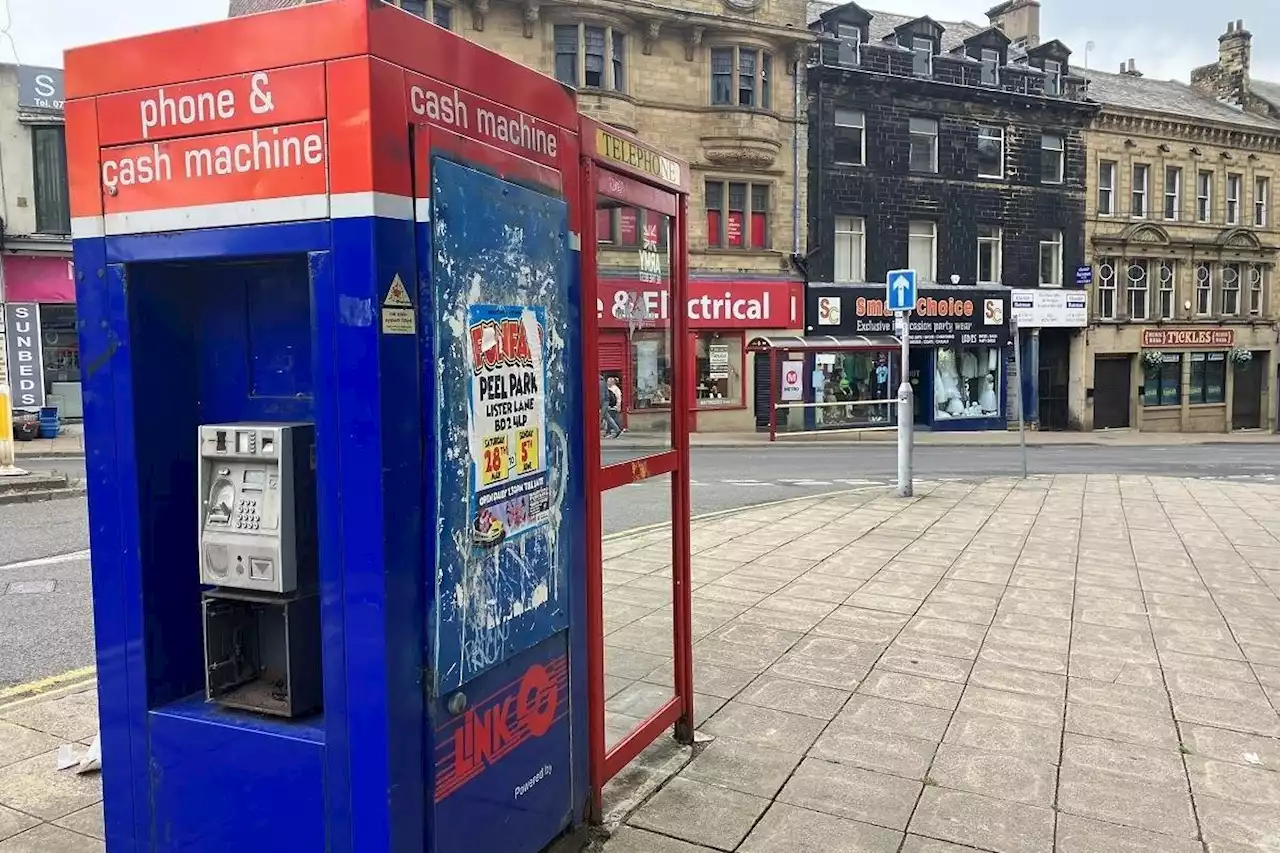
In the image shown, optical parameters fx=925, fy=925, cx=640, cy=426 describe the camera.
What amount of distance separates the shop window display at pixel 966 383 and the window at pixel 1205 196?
416 inches

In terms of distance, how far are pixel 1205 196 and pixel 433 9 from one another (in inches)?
1070

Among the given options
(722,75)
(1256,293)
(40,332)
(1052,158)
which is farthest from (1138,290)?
(40,332)

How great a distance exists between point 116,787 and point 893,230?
87.6 feet

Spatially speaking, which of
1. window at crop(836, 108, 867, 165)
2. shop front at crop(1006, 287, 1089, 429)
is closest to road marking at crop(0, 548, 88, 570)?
window at crop(836, 108, 867, 165)

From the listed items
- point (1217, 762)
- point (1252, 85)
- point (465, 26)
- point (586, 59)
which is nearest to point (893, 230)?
point (586, 59)

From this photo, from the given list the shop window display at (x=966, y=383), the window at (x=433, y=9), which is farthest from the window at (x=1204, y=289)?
the window at (x=433, y=9)

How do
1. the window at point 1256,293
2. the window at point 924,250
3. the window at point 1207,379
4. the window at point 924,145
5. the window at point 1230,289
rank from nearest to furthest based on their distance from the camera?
the window at point 924,145 → the window at point 924,250 → the window at point 1207,379 → the window at point 1230,289 → the window at point 1256,293

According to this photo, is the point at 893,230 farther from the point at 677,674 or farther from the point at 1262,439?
the point at 677,674

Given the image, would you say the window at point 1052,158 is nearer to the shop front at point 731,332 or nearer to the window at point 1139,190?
the window at point 1139,190

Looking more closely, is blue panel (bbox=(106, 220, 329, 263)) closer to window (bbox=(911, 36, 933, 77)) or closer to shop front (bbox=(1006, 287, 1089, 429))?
window (bbox=(911, 36, 933, 77))

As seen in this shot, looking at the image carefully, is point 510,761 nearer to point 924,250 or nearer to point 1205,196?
point 924,250

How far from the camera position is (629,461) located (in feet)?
12.1

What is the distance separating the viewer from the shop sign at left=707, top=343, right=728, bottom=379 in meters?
Result: 25.3

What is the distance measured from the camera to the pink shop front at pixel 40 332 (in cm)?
2130
